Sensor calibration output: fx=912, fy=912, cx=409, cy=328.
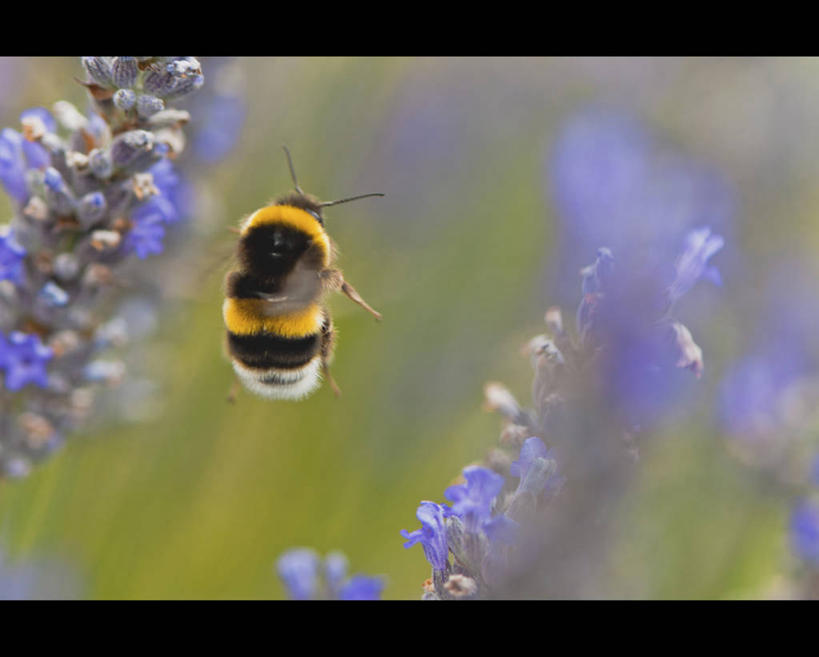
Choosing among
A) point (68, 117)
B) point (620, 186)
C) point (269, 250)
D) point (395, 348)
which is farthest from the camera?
point (395, 348)

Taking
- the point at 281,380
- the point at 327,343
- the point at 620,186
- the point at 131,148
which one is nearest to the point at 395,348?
the point at 620,186

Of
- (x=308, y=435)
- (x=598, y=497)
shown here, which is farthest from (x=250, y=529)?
(x=598, y=497)

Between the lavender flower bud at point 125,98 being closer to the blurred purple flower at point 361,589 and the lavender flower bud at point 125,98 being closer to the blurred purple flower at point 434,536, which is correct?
the blurred purple flower at point 434,536

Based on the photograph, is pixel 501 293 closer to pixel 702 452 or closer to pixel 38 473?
pixel 702 452

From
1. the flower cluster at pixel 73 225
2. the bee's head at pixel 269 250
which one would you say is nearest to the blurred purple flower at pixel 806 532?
the bee's head at pixel 269 250

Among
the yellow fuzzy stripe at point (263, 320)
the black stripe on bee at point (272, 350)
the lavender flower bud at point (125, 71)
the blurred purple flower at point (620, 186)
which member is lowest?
the black stripe on bee at point (272, 350)

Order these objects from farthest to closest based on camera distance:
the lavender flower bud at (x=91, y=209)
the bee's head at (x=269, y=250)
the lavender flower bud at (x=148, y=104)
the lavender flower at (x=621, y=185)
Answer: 1. the lavender flower at (x=621, y=185)
2. the bee's head at (x=269, y=250)
3. the lavender flower bud at (x=91, y=209)
4. the lavender flower bud at (x=148, y=104)

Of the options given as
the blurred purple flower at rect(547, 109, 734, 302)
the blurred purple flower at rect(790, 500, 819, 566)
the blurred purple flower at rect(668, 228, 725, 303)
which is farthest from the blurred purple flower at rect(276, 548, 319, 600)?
the blurred purple flower at rect(547, 109, 734, 302)

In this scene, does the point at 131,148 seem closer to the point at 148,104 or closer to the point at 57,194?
the point at 148,104
